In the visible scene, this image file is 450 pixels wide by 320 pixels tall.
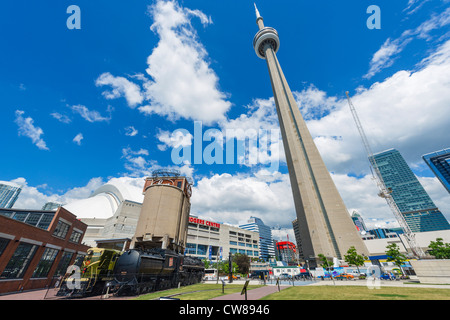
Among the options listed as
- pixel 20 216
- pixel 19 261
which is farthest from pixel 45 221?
pixel 19 261

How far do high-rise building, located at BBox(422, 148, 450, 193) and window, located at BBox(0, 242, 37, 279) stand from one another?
202 meters

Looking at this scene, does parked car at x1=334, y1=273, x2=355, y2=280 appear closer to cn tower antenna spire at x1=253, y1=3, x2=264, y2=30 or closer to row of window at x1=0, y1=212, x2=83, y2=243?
row of window at x1=0, y1=212, x2=83, y2=243

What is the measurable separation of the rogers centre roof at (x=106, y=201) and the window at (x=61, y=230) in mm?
54786

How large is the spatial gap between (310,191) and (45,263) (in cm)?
7902

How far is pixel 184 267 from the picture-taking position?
1346 inches

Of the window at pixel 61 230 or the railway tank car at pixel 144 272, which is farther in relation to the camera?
the window at pixel 61 230

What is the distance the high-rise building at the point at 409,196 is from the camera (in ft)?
540

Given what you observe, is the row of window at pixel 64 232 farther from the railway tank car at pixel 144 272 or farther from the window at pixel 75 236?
the railway tank car at pixel 144 272

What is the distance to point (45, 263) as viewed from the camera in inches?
997

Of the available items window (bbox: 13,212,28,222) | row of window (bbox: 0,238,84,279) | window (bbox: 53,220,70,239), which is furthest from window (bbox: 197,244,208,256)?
window (bbox: 13,212,28,222)

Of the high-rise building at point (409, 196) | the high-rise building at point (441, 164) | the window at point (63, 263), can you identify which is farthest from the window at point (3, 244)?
the high-rise building at point (409, 196)

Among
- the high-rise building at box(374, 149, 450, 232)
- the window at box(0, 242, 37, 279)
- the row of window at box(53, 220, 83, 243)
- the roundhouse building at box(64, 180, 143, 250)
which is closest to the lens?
the window at box(0, 242, 37, 279)

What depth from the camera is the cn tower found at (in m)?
64.8
